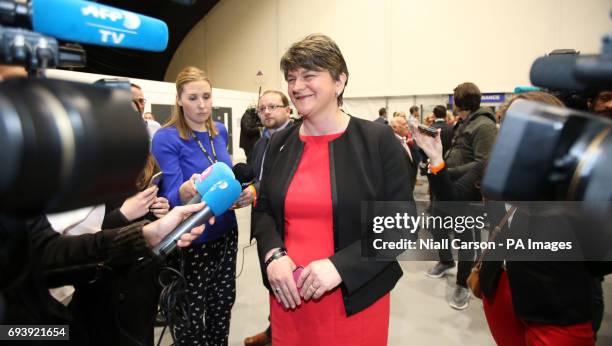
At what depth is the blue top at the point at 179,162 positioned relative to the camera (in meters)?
1.60

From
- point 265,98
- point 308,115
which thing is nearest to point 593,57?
point 308,115

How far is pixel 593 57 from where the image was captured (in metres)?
0.44

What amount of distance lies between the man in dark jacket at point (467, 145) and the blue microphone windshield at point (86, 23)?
2142 mm

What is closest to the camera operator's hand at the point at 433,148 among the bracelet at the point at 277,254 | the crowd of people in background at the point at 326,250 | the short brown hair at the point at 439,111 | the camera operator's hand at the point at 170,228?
the crowd of people in background at the point at 326,250

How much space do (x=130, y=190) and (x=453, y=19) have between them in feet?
30.0

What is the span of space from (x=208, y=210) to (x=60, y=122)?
25.6 inches

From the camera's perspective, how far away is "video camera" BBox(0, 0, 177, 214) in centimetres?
38

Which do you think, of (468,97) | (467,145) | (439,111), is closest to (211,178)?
(467,145)

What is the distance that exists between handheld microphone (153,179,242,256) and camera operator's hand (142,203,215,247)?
68 mm

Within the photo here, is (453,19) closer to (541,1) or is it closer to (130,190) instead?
(541,1)

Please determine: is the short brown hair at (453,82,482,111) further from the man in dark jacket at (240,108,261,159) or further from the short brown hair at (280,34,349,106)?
the man in dark jacket at (240,108,261,159)

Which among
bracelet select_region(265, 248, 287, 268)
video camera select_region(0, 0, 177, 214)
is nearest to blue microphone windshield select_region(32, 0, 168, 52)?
video camera select_region(0, 0, 177, 214)

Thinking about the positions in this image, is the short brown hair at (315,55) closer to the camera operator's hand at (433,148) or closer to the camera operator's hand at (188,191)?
the camera operator's hand at (433,148)

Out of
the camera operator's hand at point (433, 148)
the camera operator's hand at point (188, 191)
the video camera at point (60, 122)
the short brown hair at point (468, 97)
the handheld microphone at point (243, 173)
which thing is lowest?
the camera operator's hand at point (188, 191)
